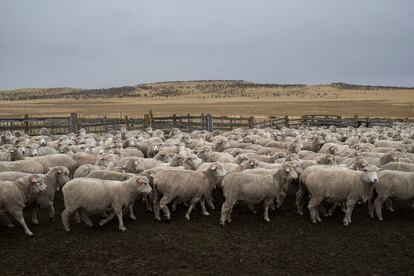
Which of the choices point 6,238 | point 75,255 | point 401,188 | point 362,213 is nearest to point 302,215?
point 362,213

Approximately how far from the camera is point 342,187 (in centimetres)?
926

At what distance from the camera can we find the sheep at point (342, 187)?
924 cm

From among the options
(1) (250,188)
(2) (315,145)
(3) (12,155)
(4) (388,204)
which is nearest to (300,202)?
(1) (250,188)

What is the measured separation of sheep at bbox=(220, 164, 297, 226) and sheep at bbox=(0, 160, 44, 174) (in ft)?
18.7

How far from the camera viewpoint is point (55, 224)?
9422mm

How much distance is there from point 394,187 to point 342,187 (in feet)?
4.45

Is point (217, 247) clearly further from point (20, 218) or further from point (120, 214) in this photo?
point (20, 218)

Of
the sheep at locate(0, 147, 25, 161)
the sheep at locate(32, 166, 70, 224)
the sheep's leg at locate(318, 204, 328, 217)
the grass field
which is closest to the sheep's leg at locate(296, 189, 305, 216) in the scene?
the sheep's leg at locate(318, 204, 328, 217)

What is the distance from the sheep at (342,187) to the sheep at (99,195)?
402 cm

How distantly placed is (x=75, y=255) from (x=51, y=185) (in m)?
2.62

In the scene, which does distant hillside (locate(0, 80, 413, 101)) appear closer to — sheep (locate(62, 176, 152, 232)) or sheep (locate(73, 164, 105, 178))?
sheep (locate(73, 164, 105, 178))

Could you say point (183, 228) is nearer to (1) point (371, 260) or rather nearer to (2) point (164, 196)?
(2) point (164, 196)

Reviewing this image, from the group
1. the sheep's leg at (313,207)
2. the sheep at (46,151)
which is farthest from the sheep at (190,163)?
the sheep at (46,151)

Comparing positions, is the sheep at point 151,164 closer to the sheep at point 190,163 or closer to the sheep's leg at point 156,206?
the sheep at point 190,163
